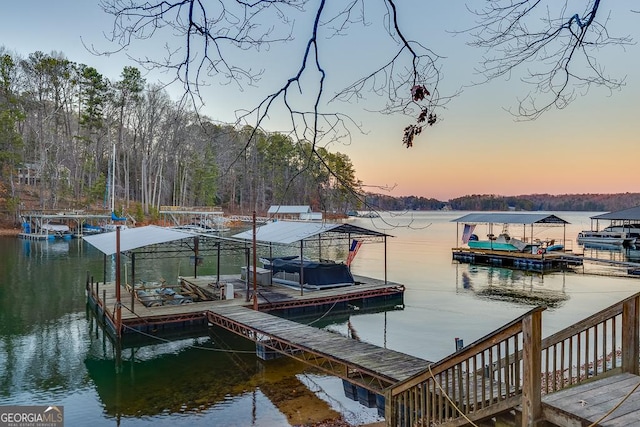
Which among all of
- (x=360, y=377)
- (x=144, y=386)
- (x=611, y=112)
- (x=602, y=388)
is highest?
(x=611, y=112)

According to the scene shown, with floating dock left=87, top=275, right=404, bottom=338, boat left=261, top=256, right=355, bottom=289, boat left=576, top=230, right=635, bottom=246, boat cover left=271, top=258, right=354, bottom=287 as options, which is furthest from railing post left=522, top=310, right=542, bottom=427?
boat left=576, top=230, right=635, bottom=246

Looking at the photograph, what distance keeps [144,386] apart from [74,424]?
6.39ft

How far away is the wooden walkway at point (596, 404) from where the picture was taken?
3.28m

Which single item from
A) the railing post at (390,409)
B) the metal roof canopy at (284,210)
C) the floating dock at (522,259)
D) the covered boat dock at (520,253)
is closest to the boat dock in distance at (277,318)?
the railing post at (390,409)

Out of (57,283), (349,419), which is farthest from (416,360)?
(57,283)

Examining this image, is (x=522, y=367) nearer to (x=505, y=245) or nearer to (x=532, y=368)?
(x=532, y=368)

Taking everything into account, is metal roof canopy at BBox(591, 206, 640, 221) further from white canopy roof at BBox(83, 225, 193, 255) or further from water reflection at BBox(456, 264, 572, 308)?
white canopy roof at BBox(83, 225, 193, 255)

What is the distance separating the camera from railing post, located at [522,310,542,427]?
3.51 meters

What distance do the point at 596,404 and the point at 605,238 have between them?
42583 mm

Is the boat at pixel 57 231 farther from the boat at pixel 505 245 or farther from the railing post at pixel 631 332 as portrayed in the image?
the railing post at pixel 631 332

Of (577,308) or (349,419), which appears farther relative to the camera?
(577,308)

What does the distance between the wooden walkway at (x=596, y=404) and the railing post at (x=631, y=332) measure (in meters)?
0.16

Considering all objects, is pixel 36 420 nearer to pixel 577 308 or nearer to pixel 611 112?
pixel 611 112

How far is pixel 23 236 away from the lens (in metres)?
37.8
